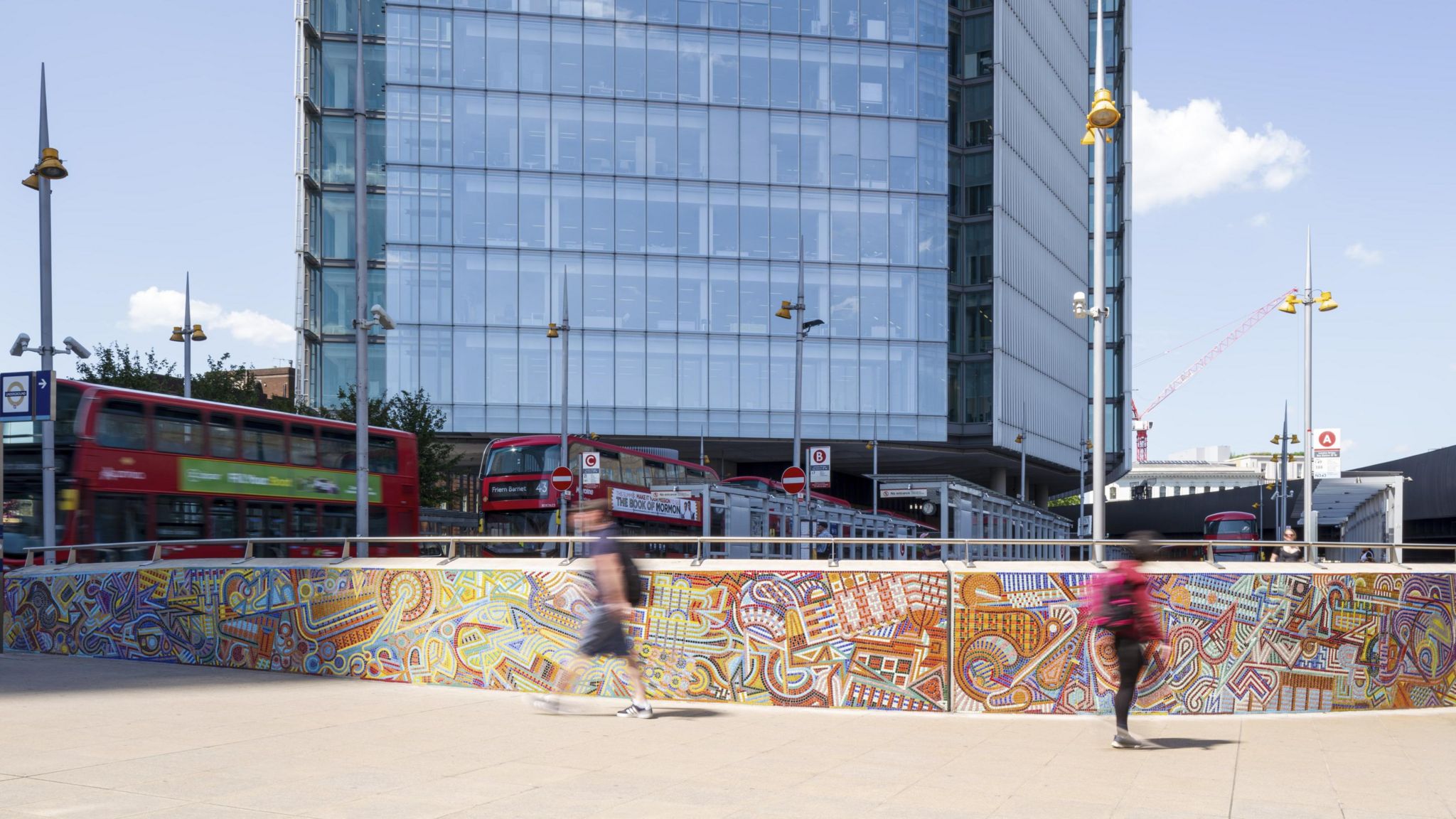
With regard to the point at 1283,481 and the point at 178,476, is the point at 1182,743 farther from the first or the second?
the point at 1283,481

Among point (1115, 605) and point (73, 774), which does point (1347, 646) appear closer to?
point (1115, 605)

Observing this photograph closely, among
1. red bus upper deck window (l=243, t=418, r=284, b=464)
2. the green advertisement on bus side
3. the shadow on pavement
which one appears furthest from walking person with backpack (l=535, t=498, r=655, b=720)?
red bus upper deck window (l=243, t=418, r=284, b=464)

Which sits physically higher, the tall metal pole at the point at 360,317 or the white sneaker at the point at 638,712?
the tall metal pole at the point at 360,317

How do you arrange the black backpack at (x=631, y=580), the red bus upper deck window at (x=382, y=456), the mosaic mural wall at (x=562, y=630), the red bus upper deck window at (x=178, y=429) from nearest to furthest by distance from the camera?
1. the black backpack at (x=631, y=580)
2. the mosaic mural wall at (x=562, y=630)
3. the red bus upper deck window at (x=178, y=429)
4. the red bus upper deck window at (x=382, y=456)

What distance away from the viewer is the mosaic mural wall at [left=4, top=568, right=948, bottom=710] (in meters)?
11.1

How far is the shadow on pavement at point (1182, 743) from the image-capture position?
30.7 ft

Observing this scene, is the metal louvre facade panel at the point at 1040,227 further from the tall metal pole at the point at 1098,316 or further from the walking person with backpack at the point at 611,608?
the walking person with backpack at the point at 611,608

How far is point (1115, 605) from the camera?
936cm

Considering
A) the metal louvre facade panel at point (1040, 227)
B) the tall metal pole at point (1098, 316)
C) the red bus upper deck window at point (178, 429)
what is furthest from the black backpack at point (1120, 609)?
the metal louvre facade panel at point (1040, 227)

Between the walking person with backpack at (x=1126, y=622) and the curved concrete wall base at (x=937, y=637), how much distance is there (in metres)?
1.26

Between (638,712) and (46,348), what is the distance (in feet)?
43.0

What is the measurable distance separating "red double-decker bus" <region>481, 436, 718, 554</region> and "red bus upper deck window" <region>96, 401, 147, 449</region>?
939 centimetres

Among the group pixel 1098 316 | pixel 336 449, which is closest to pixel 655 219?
pixel 336 449

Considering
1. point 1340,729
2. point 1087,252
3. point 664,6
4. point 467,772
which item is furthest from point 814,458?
point 1087,252
